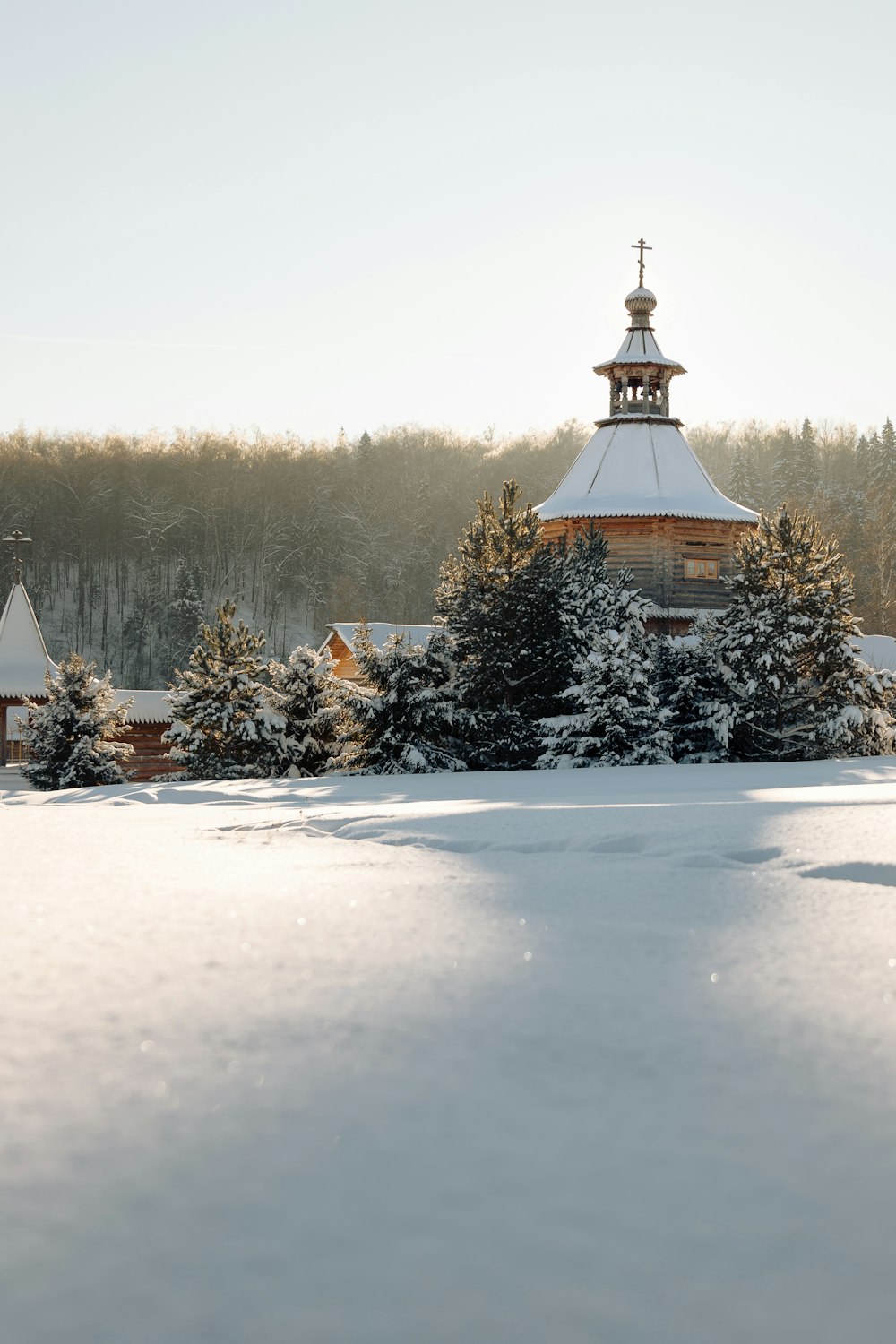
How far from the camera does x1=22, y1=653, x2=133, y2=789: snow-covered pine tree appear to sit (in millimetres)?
24750

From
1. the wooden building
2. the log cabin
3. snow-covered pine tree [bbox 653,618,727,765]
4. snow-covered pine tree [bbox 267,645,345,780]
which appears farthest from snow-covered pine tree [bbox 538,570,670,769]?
the wooden building

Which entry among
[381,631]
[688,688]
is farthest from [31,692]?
[688,688]

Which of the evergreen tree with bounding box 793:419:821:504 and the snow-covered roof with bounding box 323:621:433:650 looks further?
the evergreen tree with bounding box 793:419:821:504

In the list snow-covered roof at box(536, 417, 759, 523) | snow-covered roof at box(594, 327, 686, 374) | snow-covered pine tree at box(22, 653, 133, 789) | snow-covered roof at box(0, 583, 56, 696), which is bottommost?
snow-covered pine tree at box(22, 653, 133, 789)

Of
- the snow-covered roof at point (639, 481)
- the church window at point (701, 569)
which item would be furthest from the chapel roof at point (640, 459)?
the church window at point (701, 569)

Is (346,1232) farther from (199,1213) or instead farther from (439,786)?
(439,786)

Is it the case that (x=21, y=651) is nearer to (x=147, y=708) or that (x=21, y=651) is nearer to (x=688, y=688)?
(x=147, y=708)

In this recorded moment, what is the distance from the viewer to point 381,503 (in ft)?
292

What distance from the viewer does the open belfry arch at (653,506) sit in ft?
109

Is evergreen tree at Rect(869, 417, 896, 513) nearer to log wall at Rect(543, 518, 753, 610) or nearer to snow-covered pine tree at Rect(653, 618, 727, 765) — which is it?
log wall at Rect(543, 518, 753, 610)

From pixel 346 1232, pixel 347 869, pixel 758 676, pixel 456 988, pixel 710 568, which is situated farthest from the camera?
pixel 710 568

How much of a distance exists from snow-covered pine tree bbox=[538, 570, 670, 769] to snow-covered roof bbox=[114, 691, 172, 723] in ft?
49.2

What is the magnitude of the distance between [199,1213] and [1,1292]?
432 millimetres

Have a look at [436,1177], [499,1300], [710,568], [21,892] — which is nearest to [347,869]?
[21,892]
